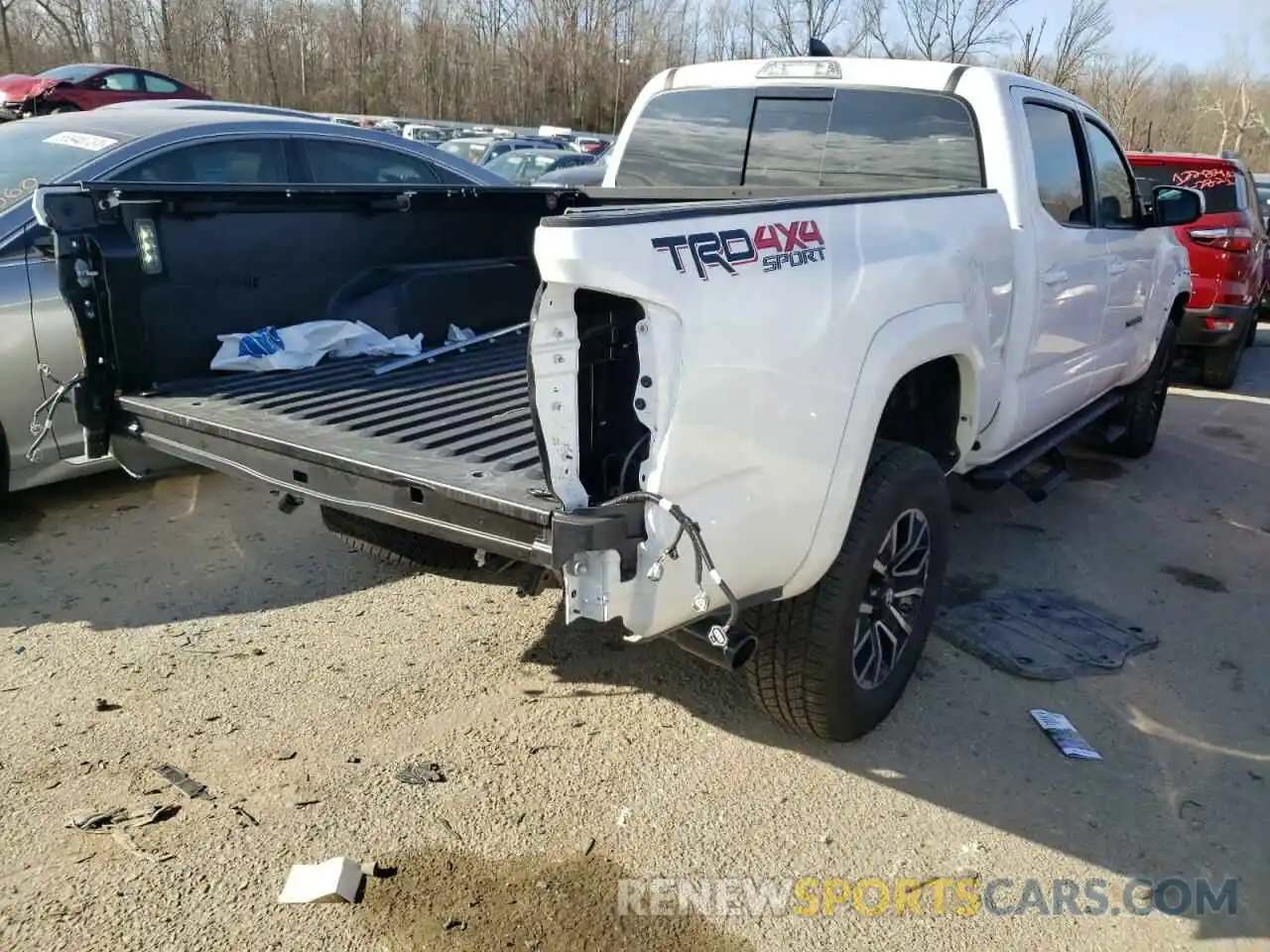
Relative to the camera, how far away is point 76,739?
129 inches

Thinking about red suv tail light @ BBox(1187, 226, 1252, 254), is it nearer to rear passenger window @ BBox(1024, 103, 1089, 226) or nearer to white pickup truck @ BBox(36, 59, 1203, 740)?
white pickup truck @ BBox(36, 59, 1203, 740)

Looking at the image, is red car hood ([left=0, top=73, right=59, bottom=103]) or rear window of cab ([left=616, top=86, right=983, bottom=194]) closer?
rear window of cab ([left=616, top=86, right=983, bottom=194])

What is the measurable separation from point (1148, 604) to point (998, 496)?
1.50m

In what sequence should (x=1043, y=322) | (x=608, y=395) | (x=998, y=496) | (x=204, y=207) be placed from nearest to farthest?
(x=608, y=395)
(x=204, y=207)
(x=1043, y=322)
(x=998, y=496)

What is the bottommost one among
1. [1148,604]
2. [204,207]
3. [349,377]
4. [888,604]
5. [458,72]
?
[1148,604]

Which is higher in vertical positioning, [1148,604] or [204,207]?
[204,207]

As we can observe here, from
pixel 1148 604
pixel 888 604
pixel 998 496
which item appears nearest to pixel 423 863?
pixel 888 604

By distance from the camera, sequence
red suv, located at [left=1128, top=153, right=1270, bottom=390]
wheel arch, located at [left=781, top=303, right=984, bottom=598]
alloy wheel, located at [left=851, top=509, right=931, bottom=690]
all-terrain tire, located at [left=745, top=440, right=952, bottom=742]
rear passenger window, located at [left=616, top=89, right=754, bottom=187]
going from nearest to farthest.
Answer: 1. wheel arch, located at [left=781, top=303, right=984, bottom=598]
2. all-terrain tire, located at [left=745, top=440, right=952, bottom=742]
3. alloy wheel, located at [left=851, top=509, right=931, bottom=690]
4. rear passenger window, located at [left=616, top=89, right=754, bottom=187]
5. red suv, located at [left=1128, top=153, right=1270, bottom=390]

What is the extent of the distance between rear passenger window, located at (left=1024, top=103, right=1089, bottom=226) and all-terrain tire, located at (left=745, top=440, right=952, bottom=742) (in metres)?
1.63

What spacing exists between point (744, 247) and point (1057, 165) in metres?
2.61

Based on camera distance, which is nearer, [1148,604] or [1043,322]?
[1043,322]

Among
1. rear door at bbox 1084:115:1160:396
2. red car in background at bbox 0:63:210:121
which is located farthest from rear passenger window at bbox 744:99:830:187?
red car in background at bbox 0:63:210:121

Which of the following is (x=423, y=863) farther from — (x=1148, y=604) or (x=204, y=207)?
(x=1148, y=604)

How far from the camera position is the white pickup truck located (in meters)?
2.47
